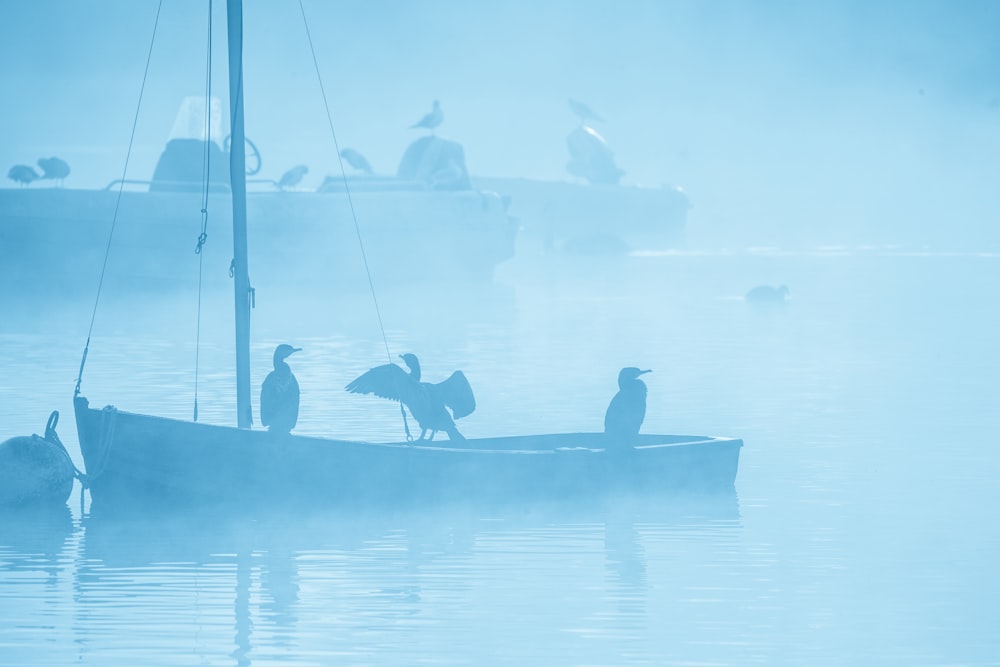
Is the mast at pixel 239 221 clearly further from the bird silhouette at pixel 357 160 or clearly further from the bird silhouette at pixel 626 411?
the bird silhouette at pixel 357 160

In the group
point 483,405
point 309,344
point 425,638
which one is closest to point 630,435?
point 425,638

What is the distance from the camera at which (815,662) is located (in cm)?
1167

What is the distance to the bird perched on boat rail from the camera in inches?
661

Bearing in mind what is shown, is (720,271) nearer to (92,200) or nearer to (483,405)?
(92,200)

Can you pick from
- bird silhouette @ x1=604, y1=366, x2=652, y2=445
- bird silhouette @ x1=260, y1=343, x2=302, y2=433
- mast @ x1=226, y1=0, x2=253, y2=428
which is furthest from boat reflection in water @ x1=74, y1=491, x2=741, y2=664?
mast @ x1=226, y1=0, x2=253, y2=428

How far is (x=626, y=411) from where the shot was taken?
17.2 meters

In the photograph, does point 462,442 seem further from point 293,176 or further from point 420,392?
point 293,176

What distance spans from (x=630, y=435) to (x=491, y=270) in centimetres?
6861

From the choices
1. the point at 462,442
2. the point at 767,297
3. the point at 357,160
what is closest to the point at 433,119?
the point at 357,160

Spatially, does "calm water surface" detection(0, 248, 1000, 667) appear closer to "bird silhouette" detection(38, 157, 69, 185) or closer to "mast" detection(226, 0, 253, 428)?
"mast" detection(226, 0, 253, 428)

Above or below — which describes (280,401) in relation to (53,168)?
below

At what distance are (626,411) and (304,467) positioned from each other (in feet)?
10.6

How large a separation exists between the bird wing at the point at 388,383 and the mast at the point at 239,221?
42.6 inches

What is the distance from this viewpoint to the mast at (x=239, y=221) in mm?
17016
